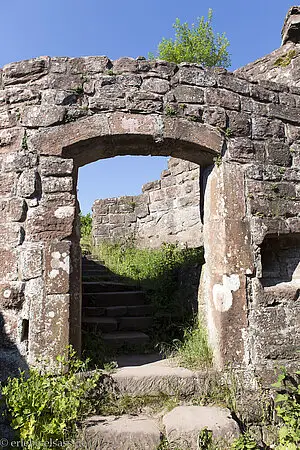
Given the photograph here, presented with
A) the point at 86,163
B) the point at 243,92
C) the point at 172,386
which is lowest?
the point at 172,386

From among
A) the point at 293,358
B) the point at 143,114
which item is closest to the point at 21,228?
the point at 143,114

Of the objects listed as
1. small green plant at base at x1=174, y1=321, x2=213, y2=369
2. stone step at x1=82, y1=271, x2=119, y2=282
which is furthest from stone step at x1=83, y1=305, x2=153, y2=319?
small green plant at base at x1=174, y1=321, x2=213, y2=369

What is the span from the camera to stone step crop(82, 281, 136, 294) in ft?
20.7

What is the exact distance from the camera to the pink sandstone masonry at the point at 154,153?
3496mm

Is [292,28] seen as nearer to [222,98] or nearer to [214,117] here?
[222,98]

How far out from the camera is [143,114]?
381 cm

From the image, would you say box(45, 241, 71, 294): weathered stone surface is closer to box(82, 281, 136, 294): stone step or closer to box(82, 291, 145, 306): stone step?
box(82, 291, 145, 306): stone step

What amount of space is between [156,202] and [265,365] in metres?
5.41

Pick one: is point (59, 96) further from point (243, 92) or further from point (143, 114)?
point (243, 92)

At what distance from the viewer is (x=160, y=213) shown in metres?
8.49

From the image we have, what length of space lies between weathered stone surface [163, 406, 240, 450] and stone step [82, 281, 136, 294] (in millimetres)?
3246

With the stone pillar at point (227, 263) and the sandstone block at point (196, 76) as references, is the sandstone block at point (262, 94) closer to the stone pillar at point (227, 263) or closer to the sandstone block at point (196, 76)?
the sandstone block at point (196, 76)

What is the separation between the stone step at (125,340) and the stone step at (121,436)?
1.70 metres

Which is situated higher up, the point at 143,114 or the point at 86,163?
the point at 143,114
